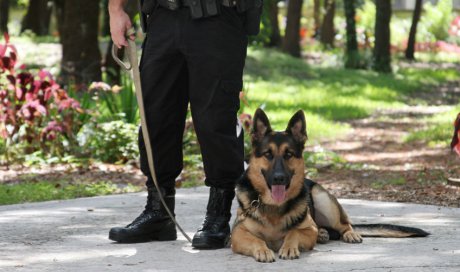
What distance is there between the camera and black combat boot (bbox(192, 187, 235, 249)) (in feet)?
18.9

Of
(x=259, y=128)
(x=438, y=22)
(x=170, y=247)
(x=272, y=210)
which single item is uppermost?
(x=438, y=22)

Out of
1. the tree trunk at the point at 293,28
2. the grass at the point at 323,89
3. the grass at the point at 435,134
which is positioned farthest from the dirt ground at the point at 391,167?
the tree trunk at the point at 293,28

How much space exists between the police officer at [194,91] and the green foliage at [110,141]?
180 inches

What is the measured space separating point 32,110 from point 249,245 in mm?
5157

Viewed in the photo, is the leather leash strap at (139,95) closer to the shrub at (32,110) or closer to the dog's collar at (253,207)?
the dog's collar at (253,207)

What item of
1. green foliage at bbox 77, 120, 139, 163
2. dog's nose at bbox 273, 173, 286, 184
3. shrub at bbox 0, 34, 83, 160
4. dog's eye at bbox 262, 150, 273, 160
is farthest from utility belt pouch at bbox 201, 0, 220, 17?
green foliage at bbox 77, 120, 139, 163

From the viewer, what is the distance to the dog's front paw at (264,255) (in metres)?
5.27

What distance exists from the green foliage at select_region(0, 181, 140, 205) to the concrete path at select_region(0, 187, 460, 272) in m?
0.76

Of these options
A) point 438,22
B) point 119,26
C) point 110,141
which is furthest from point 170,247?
point 438,22

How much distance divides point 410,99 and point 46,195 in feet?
47.0

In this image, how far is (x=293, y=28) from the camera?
1286 inches

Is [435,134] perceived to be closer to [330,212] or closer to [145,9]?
[330,212]

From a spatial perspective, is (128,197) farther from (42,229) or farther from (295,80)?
(295,80)

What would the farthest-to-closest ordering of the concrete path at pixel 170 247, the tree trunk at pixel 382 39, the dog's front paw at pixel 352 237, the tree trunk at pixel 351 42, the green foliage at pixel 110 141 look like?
the tree trunk at pixel 351 42
the tree trunk at pixel 382 39
the green foliage at pixel 110 141
the dog's front paw at pixel 352 237
the concrete path at pixel 170 247
